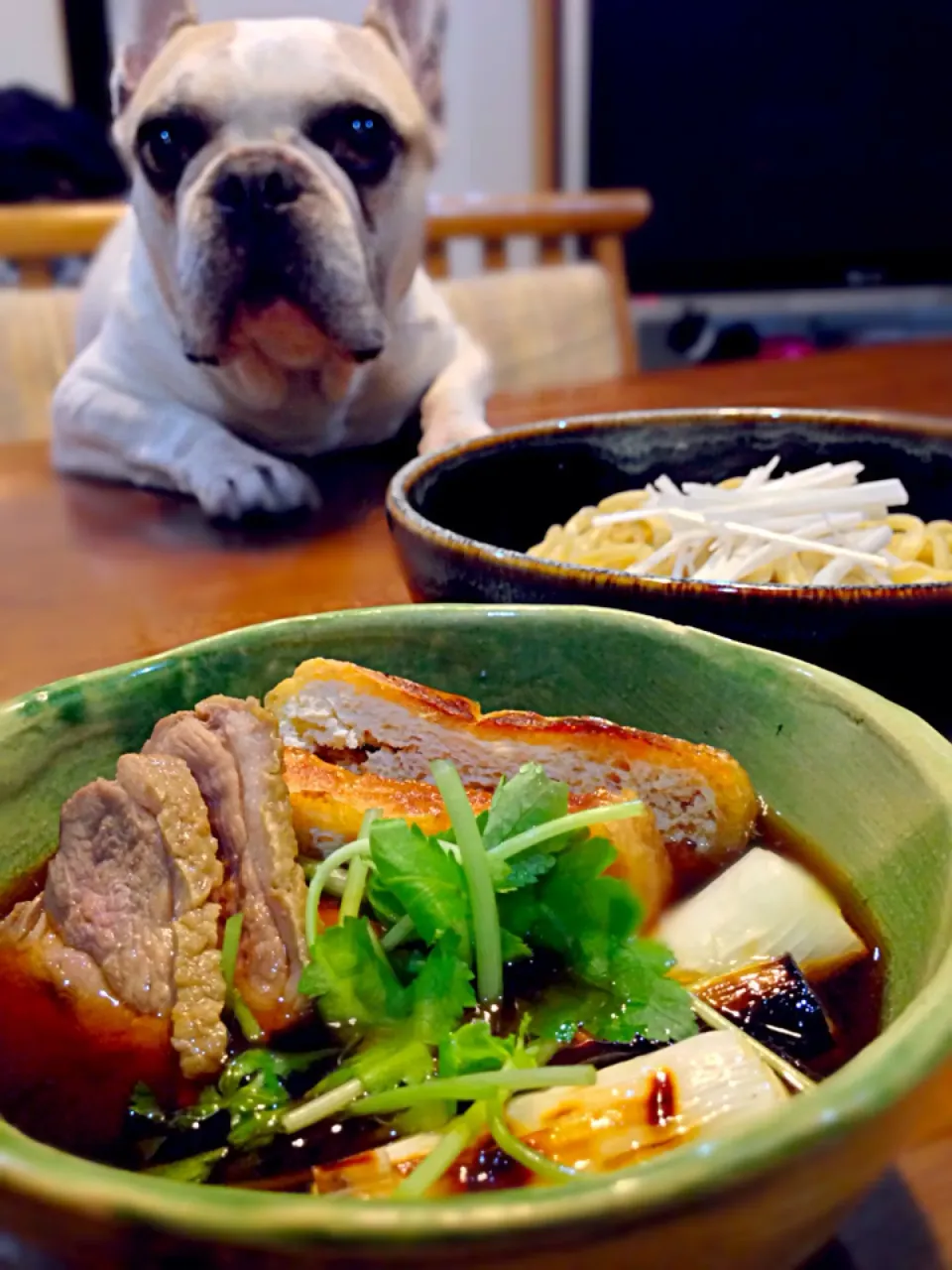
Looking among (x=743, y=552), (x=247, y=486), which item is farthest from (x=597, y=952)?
(x=247, y=486)


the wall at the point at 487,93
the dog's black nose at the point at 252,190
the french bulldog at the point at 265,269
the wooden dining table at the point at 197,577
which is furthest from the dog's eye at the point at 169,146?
the wall at the point at 487,93

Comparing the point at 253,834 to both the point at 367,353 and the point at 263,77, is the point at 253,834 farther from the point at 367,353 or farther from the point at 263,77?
the point at 263,77

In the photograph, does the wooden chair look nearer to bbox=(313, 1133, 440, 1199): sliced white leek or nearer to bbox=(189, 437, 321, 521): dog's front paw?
bbox=(189, 437, 321, 521): dog's front paw

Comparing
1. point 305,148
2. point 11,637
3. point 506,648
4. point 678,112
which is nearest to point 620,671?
point 506,648

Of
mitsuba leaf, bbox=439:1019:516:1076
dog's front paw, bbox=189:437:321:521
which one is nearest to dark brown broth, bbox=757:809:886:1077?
mitsuba leaf, bbox=439:1019:516:1076

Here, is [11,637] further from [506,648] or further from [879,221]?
[879,221]

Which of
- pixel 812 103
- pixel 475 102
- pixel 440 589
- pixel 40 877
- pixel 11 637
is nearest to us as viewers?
pixel 40 877

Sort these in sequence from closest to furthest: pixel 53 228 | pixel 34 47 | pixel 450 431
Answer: pixel 450 431 → pixel 53 228 → pixel 34 47
